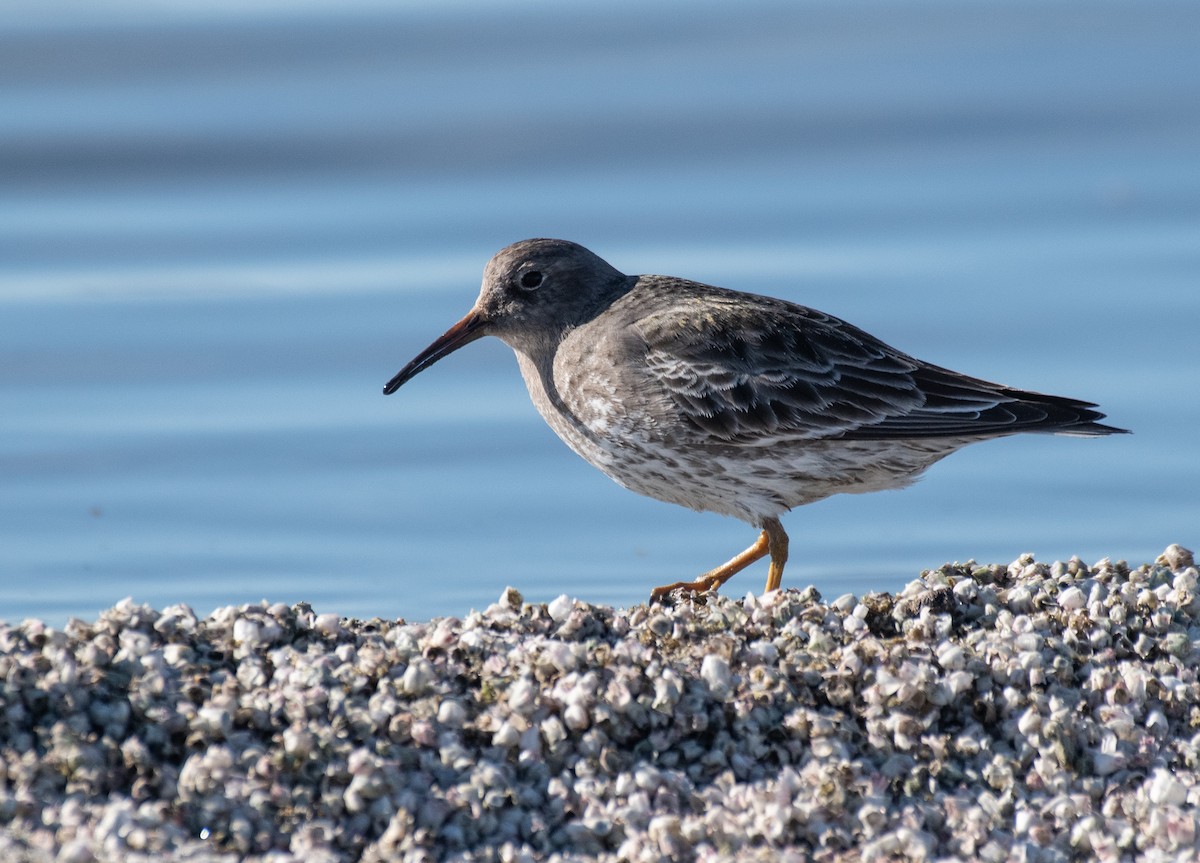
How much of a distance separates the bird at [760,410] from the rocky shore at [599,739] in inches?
58.0

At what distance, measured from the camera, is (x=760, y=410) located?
261 inches

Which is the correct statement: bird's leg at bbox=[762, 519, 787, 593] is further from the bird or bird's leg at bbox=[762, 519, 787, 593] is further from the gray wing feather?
the gray wing feather

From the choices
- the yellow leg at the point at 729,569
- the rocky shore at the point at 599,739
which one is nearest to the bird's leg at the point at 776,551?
the yellow leg at the point at 729,569

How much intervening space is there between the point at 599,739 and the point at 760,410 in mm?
2461

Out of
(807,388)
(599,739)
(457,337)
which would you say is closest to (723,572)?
(807,388)

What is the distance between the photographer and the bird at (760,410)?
6.61 metres

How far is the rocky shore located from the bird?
4.83 ft

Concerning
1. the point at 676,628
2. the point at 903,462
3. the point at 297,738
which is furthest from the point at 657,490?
the point at 297,738

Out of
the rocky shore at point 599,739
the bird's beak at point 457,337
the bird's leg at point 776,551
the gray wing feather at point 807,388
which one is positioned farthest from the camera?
the bird's beak at point 457,337

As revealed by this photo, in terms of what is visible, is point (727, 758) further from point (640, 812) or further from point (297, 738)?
point (297, 738)

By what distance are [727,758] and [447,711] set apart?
80 centimetres

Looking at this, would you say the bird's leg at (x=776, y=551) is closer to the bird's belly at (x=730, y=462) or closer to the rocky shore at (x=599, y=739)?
the bird's belly at (x=730, y=462)

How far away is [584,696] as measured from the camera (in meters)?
4.53

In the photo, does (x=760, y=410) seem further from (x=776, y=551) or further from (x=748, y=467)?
(x=776, y=551)
